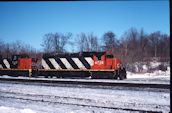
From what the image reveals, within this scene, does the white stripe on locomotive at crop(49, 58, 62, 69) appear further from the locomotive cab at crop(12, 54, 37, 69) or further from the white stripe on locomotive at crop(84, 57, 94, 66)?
the white stripe on locomotive at crop(84, 57, 94, 66)

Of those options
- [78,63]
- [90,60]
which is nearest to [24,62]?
[78,63]

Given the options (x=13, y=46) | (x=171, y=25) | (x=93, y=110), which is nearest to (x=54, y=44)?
(x=13, y=46)

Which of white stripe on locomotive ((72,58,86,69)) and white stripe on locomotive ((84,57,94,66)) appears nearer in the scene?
white stripe on locomotive ((84,57,94,66))

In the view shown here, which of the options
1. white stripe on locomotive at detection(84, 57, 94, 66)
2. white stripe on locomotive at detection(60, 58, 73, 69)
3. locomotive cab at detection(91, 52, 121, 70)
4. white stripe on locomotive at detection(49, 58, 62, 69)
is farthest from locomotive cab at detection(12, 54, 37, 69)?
locomotive cab at detection(91, 52, 121, 70)

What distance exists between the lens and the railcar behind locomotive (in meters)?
14.4

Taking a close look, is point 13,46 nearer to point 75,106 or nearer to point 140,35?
point 140,35

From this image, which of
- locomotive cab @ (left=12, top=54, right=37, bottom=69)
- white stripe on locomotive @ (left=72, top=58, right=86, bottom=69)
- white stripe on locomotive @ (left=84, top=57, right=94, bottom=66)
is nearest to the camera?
white stripe on locomotive @ (left=84, top=57, right=94, bottom=66)

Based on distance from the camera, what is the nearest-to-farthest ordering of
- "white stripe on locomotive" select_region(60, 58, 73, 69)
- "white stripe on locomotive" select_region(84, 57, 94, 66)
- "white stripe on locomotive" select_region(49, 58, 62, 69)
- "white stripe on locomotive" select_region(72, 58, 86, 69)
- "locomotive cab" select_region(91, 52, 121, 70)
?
"locomotive cab" select_region(91, 52, 121, 70), "white stripe on locomotive" select_region(84, 57, 94, 66), "white stripe on locomotive" select_region(72, 58, 86, 69), "white stripe on locomotive" select_region(60, 58, 73, 69), "white stripe on locomotive" select_region(49, 58, 62, 69)

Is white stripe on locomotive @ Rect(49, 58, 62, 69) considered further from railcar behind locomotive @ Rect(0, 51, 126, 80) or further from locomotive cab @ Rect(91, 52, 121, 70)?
locomotive cab @ Rect(91, 52, 121, 70)

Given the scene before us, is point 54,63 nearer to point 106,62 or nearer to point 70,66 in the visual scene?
point 70,66

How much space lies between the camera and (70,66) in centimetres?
1598

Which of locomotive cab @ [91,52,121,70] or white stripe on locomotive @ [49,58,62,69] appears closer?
locomotive cab @ [91,52,121,70]

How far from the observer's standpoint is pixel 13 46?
4456cm

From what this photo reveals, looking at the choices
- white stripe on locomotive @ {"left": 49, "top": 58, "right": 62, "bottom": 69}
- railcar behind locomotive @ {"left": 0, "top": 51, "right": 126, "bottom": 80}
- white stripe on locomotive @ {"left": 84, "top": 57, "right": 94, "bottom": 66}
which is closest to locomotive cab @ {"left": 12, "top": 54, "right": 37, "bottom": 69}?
railcar behind locomotive @ {"left": 0, "top": 51, "right": 126, "bottom": 80}
